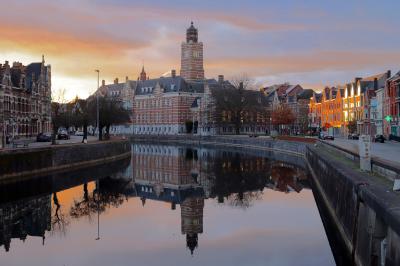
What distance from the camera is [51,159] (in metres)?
46.8

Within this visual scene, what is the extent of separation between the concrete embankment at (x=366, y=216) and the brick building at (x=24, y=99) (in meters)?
42.7

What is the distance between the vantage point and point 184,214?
30453 mm

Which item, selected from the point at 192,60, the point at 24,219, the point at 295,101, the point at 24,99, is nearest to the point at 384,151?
the point at 24,219

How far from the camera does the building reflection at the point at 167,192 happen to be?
1060 inches

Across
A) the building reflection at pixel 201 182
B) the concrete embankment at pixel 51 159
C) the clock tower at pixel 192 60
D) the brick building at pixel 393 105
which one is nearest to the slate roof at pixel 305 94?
the clock tower at pixel 192 60

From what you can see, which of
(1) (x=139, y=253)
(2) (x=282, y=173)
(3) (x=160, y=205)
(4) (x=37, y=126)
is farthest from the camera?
(4) (x=37, y=126)

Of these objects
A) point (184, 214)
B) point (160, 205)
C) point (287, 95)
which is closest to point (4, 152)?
point (160, 205)

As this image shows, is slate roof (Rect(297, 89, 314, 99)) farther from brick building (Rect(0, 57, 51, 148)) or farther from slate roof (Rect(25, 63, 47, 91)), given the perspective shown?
slate roof (Rect(25, 63, 47, 91))

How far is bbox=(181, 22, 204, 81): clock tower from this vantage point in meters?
162

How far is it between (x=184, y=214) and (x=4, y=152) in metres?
16.4

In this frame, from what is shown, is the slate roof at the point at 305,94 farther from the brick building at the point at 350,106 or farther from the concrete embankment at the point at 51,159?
the concrete embankment at the point at 51,159

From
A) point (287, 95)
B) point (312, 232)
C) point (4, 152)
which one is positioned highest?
point (287, 95)

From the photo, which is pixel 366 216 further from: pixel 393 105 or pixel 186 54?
pixel 186 54

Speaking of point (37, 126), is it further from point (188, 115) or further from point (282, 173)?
point (188, 115)
